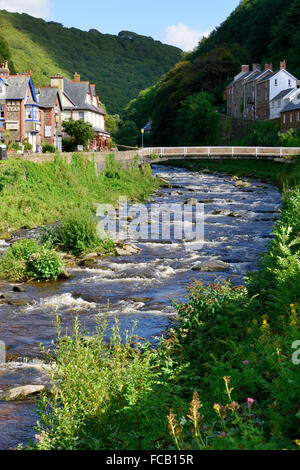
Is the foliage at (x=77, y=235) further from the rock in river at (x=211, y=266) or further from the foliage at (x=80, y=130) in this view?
the foliage at (x=80, y=130)

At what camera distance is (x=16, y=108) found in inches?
2200

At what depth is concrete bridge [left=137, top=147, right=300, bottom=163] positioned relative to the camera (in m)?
52.9

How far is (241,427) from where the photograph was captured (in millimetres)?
5180

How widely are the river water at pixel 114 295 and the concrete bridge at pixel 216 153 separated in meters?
23.8

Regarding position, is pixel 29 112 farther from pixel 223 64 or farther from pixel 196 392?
pixel 223 64

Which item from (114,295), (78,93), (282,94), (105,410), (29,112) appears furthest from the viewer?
(282,94)

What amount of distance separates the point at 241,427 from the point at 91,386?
7.86ft

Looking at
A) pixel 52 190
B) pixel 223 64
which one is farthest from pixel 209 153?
pixel 223 64

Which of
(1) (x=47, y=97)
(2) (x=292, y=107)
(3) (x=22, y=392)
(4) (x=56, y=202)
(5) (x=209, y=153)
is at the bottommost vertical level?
(3) (x=22, y=392)

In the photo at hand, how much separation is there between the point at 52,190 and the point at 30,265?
15.1m

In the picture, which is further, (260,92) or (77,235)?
(260,92)

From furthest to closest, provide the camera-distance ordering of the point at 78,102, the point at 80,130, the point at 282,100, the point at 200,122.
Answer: the point at 200,122
the point at 282,100
the point at 78,102
the point at 80,130

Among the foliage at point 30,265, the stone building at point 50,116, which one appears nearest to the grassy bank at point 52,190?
the foliage at point 30,265

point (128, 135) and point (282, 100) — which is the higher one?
point (282, 100)
